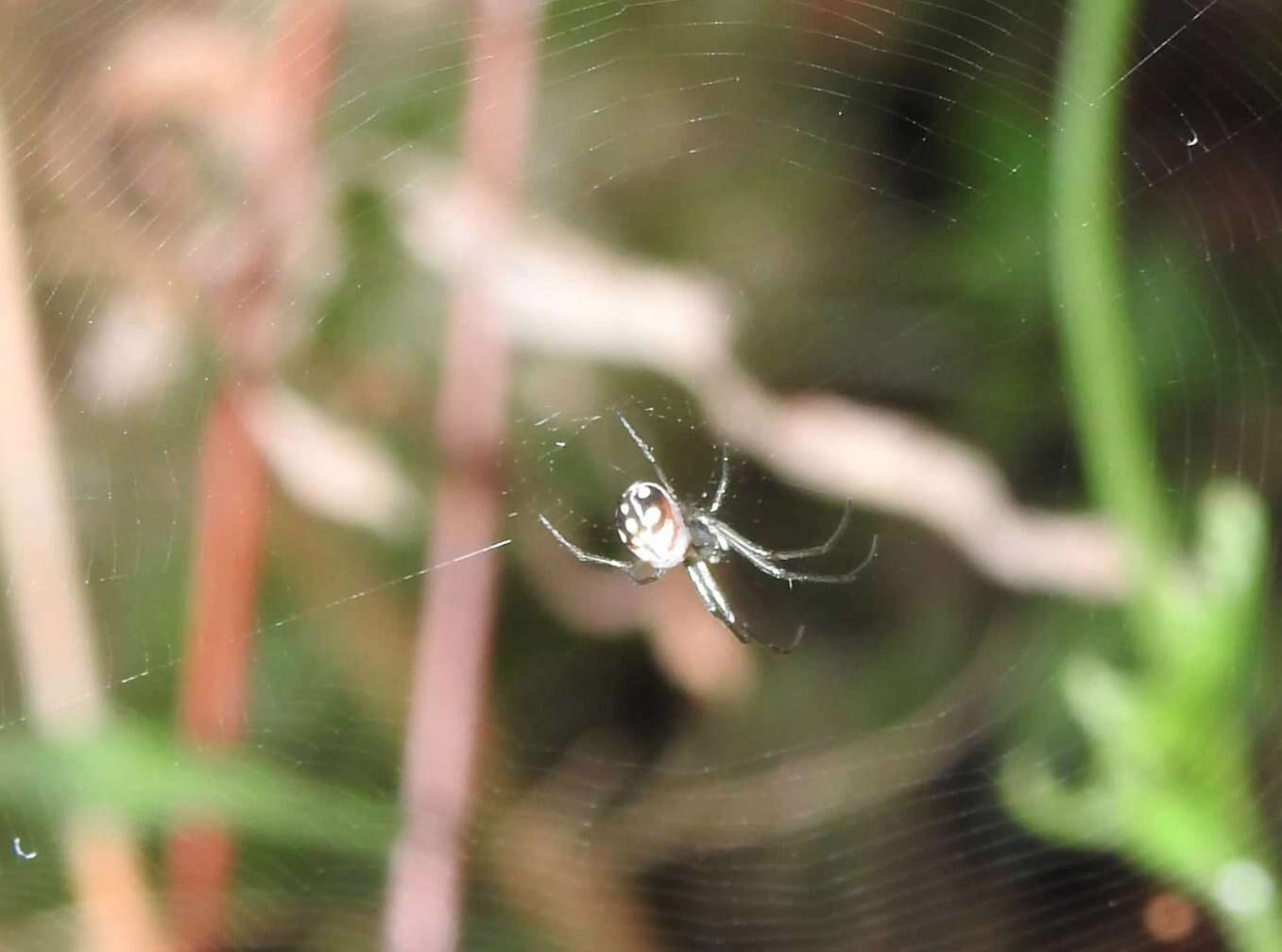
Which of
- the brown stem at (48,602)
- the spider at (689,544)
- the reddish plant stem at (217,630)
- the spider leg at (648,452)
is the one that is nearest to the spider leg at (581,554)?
the spider at (689,544)

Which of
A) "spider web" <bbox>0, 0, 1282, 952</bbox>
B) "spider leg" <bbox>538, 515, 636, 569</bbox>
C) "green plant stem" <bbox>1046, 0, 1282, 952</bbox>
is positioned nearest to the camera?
"green plant stem" <bbox>1046, 0, 1282, 952</bbox>

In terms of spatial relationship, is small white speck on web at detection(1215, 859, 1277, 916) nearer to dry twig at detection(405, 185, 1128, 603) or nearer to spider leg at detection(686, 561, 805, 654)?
dry twig at detection(405, 185, 1128, 603)

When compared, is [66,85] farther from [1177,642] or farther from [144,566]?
[1177,642]

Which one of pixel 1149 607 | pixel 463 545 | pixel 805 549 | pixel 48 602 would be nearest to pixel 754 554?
pixel 805 549

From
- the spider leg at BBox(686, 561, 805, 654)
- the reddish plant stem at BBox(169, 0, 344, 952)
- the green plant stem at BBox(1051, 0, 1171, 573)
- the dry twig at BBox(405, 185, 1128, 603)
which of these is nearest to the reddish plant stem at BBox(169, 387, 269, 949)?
the reddish plant stem at BBox(169, 0, 344, 952)

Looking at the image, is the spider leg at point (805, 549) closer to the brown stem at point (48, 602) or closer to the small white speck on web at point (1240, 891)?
the small white speck on web at point (1240, 891)

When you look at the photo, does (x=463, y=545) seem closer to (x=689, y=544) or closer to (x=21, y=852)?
(x=689, y=544)

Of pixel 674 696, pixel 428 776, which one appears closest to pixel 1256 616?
pixel 674 696
